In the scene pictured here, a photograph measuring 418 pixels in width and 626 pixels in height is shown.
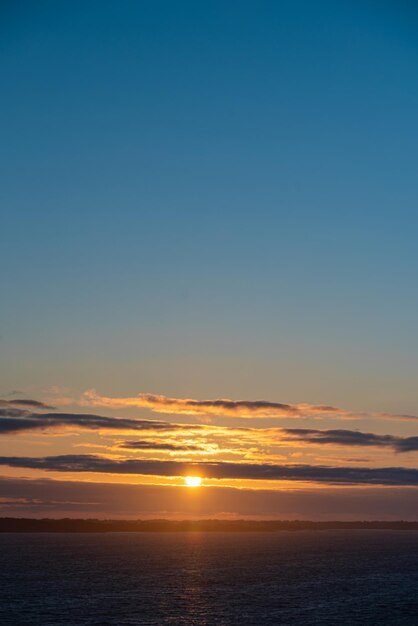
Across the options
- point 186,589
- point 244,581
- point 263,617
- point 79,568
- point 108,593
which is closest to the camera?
point 263,617

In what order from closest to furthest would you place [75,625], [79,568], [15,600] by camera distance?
[75,625]
[15,600]
[79,568]

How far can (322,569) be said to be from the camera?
573ft

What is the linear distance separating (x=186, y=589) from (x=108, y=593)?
47.3 ft

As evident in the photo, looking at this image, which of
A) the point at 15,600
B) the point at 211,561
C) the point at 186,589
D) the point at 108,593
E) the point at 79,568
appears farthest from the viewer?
the point at 211,561

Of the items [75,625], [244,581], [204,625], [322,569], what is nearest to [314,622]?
[204,625]

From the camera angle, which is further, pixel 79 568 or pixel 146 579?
pixel 79 568

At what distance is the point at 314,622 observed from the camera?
91.1m

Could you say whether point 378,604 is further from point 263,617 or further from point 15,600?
point 15,600

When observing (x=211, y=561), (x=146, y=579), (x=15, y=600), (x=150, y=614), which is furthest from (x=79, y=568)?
(x=150, y=614)

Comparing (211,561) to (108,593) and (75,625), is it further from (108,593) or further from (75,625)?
(75,625)

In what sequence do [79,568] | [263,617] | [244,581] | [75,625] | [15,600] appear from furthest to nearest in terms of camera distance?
[79,568] → [244,581] → [15,600] → [263,617] → [75,625]

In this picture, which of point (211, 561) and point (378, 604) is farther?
point (211, 561)

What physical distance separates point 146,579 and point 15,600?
40.9 m

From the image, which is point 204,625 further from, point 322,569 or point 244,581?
point 322,569
